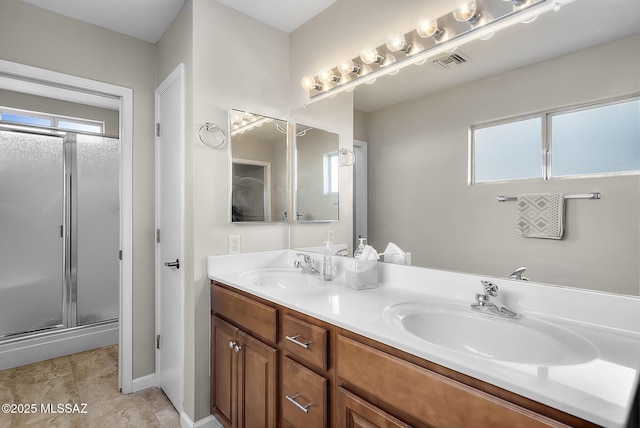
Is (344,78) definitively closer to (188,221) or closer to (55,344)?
(188,221)

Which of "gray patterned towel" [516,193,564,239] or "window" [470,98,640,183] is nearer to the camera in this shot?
"window" [470,98,640,183]

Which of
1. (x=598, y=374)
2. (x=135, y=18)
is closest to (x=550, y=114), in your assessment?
(x=598, y=374)

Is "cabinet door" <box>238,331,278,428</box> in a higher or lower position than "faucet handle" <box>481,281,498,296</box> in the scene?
lower

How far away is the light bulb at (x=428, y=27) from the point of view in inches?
54.2

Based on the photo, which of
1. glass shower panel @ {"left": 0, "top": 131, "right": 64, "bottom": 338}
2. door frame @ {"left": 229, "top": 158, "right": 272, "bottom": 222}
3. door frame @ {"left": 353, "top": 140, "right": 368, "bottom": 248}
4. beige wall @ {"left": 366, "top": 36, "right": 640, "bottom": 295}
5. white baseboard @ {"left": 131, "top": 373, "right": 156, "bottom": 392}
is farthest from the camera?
glass shower panel @ {"left": 0, "top": 131, "right": 64, "bottom": 338}

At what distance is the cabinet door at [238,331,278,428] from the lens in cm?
137

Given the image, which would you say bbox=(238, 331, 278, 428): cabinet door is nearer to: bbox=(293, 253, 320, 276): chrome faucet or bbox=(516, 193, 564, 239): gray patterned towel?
bbox=(293, 253, 320, 276): chrome faucet

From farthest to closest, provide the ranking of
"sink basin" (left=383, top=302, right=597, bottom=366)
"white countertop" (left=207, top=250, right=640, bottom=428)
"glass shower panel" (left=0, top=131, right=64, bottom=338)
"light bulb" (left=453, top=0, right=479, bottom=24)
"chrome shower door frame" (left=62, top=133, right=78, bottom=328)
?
"chrome shower door frame" (left=62, top=133, right=78, bottom=328) < "glass shower panel" (left=0, top=131, right=64, bottom=338) < "light bulb" (left=453, top=0, right=479, bottom=24) < "sink basin" (left=383, top=302, right=597, bottom=366) < "white countertop" (left=207, top=250, right=640, bottom=428)

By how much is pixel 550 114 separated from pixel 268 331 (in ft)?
4.50

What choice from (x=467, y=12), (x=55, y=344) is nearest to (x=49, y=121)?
(x=55, y=344)

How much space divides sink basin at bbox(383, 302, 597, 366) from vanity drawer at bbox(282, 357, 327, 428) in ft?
1.22

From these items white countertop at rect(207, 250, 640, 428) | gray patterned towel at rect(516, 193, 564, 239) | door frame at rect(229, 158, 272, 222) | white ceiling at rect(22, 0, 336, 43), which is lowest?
white countertop at rect(207, 250, 640, 428)

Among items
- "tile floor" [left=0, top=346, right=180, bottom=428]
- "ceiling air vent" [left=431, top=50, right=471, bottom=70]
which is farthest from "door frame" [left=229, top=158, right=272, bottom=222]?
"tile floor" [left=0, top=346, right=180, bottom=428]

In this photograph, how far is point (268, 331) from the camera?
139cm
